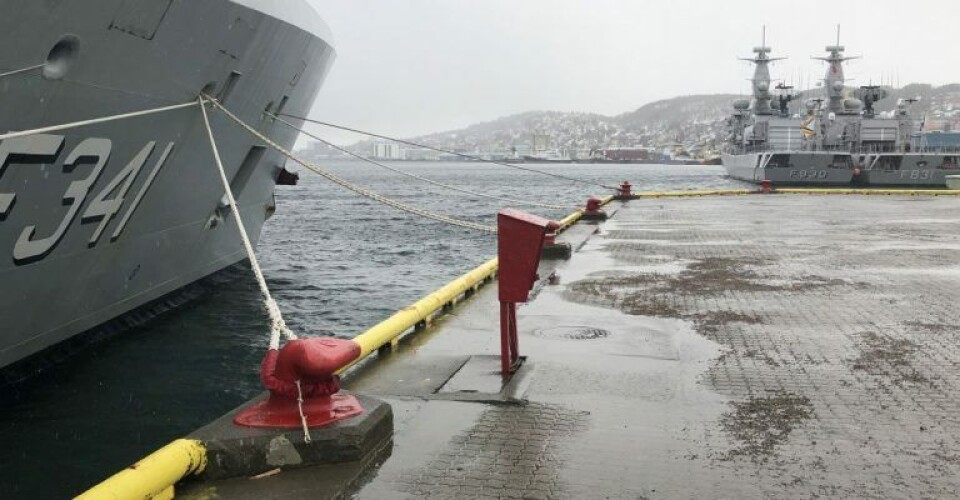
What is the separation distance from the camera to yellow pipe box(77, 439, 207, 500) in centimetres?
354

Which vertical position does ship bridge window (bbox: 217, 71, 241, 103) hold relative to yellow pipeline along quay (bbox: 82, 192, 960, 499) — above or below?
above

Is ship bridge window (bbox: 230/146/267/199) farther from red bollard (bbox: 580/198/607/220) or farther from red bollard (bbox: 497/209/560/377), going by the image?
red bollard (bbox: 580/198/607/220)

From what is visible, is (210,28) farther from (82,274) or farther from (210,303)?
(210,303)

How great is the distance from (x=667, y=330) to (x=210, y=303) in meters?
8.02

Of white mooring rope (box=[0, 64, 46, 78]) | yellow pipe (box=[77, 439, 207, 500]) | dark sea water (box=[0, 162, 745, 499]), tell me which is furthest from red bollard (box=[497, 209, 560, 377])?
white mooring rope (box=[0, 64, 46, 78])

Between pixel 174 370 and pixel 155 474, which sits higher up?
pixel 155 474

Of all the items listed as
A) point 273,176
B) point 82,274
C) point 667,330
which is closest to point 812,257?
point 667,330

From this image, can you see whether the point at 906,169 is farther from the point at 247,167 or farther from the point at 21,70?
the point at 21,70

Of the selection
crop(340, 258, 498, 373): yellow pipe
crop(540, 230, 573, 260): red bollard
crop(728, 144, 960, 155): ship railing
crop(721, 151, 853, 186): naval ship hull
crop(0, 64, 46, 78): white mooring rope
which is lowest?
crop(340, 258, 498, 373): yellow pipe

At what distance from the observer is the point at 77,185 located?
23.0 ft

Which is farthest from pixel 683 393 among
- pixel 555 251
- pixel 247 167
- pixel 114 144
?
pixel 247 167

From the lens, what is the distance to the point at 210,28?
8117mm

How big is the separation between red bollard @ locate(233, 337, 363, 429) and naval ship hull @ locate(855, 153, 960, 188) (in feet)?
179

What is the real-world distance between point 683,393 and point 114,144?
17.4 feet
